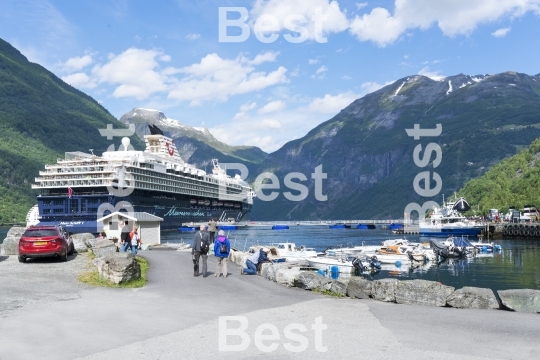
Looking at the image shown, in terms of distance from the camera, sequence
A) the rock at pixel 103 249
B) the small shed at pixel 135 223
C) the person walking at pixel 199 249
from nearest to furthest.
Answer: the person walking at pixel 199 249, the rock at pixel 103 249, the small shed at pixel 135 223

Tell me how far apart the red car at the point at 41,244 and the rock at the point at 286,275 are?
439 inches

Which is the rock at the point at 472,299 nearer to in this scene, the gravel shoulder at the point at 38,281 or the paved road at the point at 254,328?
the paved road at the point at 254,328

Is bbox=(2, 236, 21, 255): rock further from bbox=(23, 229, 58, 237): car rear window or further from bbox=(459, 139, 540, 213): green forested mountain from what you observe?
bbox=(459, 139, 540, 213): green forested mountain

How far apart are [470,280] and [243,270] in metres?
22.6

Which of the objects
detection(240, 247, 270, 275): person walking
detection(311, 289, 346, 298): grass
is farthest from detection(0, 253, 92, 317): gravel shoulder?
detection(311, 289, 346, 298): grass

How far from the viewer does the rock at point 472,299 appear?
13484mm

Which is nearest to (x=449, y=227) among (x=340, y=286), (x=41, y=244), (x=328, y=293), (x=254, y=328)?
(x=41, y=244)

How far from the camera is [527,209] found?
11400 centimetres

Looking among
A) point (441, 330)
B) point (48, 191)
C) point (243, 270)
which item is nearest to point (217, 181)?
point (48, 191)

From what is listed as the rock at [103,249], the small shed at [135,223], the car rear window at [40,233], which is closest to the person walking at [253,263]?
the rock at [103,249]

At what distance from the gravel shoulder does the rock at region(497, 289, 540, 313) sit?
11.5 meters

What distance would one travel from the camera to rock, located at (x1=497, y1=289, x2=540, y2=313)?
12891 millimetres

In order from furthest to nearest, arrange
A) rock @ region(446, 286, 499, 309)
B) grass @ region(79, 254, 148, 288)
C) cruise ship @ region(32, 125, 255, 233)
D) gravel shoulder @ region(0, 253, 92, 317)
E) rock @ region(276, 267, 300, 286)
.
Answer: cruise ship @ region(32, 125, 255, 233) → rock @ region(276, 267, 300, 286) → grass @ region(79, 254, 148, 288) → gravel shoulder @ region(0, 253, 92, 317) → rock @ region(446, 286, 499, 309)

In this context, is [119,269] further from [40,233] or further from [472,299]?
[472,299]
